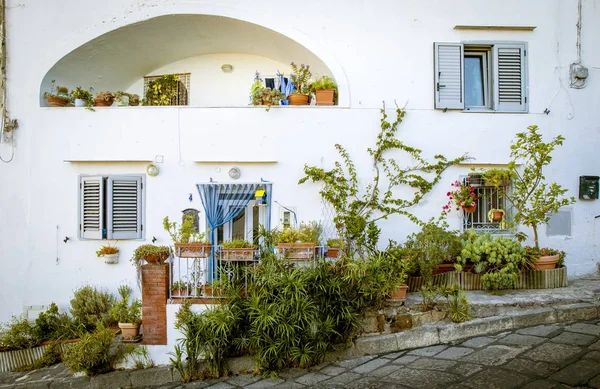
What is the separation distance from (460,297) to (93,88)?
27.3 feet

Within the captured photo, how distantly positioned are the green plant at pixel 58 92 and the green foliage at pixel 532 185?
27.1 feet

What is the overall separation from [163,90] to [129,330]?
5094mm

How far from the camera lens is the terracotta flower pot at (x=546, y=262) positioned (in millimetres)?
7859

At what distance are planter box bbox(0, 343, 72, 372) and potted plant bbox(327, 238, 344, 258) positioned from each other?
178 inches

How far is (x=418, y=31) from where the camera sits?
29.2 feet

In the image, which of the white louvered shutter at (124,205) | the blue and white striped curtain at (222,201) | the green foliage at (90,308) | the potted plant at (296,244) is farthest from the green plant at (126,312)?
the potted plant at (296,244)

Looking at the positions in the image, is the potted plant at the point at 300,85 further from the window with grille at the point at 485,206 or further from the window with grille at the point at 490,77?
the window with grille at the point at 485,206

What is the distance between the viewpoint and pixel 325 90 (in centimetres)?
876

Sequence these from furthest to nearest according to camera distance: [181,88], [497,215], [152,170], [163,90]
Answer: [181,88], [163,90], [152,170], [497,215]

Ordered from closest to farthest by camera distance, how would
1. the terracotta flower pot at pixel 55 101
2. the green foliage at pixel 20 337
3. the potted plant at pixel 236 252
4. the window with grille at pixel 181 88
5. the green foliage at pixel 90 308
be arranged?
the potted plant at pixel 236 252 < the green foliage at pixel 20 337 < the green foliage at pixel 90 308 < the terracotta flower pot at pixel 55 101 < the window with grille at pixel 181 88

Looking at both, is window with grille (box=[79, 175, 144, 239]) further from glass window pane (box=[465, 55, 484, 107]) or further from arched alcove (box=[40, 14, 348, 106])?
glass window pane (box=[465, 55, 484, 107])

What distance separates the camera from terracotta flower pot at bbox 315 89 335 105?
8773 millimetres

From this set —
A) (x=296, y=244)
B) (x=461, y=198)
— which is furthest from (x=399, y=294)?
(x=461, y=198)

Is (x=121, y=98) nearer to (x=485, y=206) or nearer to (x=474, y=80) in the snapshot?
(x=474, y=80)
